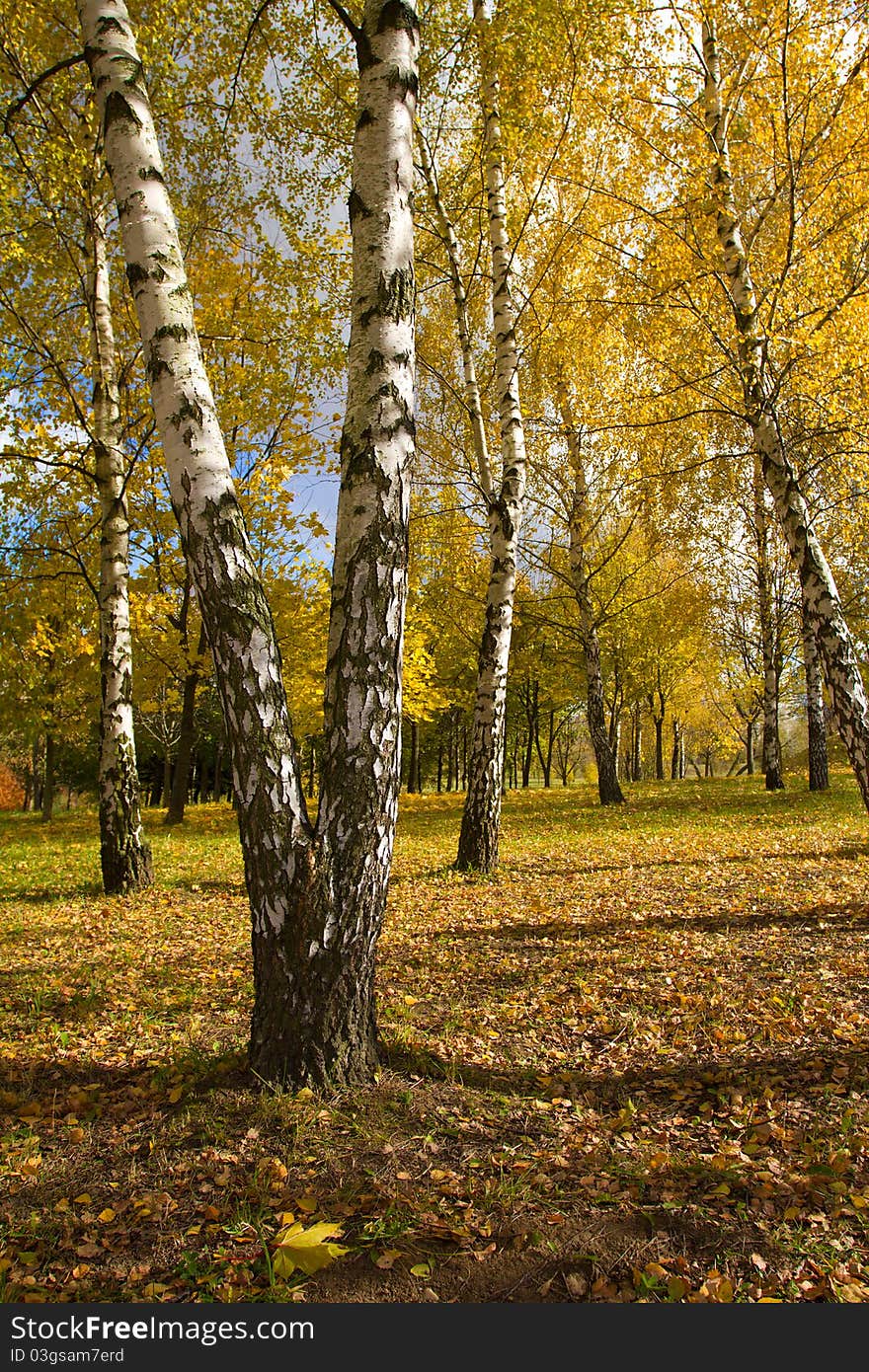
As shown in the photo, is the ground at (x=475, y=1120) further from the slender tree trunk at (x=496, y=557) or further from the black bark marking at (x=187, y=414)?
the black bark marking at (x=187, y=414)

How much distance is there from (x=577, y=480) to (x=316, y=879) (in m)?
13.4

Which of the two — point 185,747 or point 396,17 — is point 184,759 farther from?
point 396,17

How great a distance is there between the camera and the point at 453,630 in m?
22.2

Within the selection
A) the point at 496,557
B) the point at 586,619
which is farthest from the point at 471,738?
the point at 586,619

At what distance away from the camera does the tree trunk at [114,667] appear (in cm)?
722

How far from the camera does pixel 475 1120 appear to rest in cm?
292

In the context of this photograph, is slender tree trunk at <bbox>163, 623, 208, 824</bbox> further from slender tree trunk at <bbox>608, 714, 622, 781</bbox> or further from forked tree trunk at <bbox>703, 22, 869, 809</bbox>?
forked tree trunk at <bbox>703, 22, 869, 809</bbox>

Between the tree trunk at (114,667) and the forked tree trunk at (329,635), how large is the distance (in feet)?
15.2

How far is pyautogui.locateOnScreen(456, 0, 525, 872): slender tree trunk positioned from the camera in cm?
753

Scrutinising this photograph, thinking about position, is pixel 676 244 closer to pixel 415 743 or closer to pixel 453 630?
pixel 453 630

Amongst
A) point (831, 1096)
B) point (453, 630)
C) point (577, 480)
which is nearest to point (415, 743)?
point (453, 630)

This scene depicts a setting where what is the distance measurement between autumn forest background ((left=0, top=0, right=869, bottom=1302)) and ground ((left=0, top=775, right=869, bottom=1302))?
0.02m

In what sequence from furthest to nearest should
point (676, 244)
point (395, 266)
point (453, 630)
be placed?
point (453, 630) → point (676, 244) → point (395, 266)

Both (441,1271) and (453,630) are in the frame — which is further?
(453,630)
